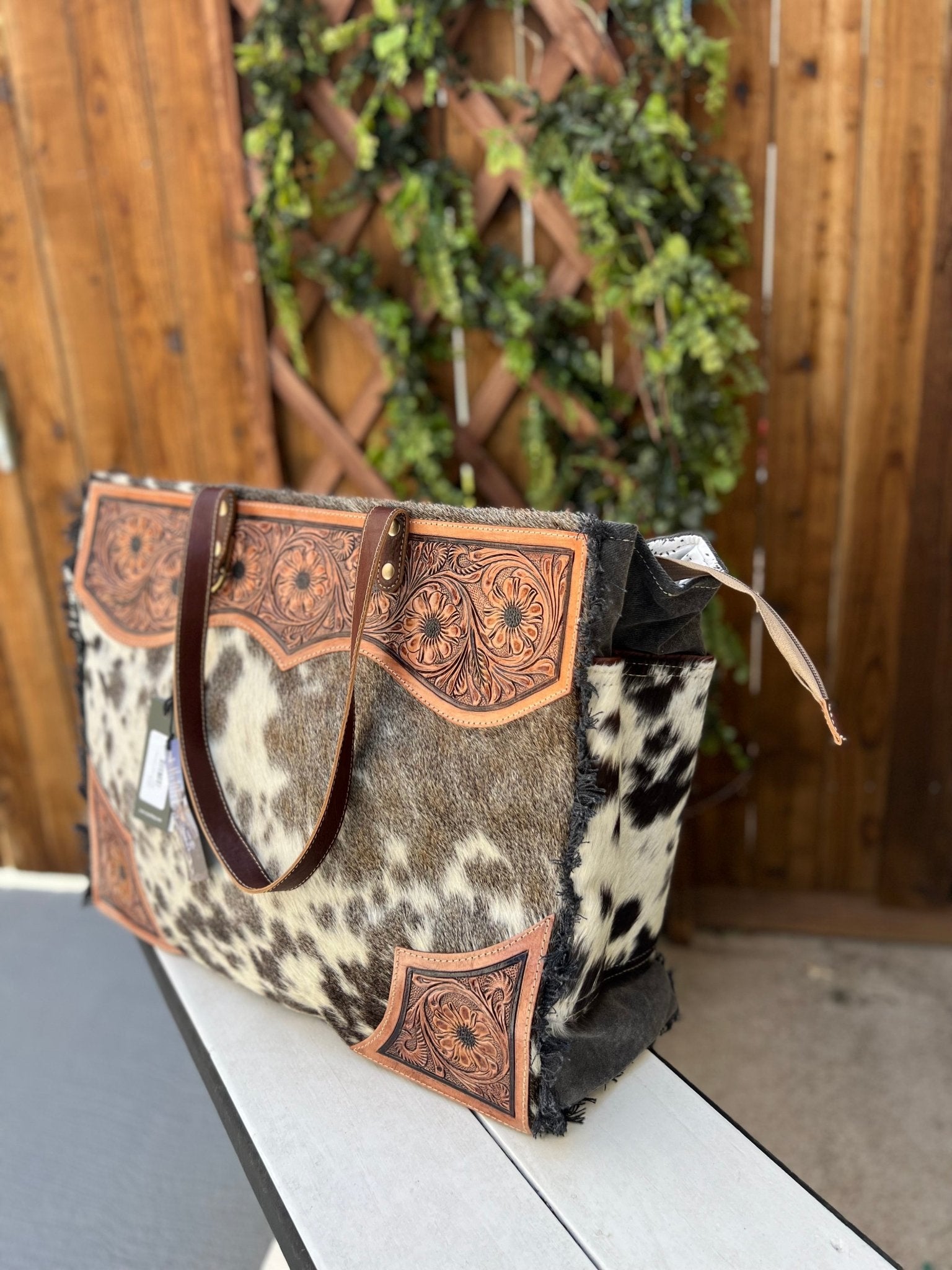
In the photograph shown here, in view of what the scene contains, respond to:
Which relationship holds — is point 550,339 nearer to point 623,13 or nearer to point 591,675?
point 623,13

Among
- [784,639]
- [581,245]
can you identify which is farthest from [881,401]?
[784,639]

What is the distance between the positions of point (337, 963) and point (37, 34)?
1.47 m

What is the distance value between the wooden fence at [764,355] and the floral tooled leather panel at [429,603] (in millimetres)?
683

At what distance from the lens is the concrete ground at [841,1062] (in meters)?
1.08

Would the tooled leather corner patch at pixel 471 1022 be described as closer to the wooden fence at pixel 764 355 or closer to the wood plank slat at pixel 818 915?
the wooden fence at pixel 764 355

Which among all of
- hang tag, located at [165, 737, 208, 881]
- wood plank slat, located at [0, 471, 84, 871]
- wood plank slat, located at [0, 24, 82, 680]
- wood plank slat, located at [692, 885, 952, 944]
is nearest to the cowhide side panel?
hang tag, located at [165, 737, 208, 881]

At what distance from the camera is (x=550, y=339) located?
1231mm

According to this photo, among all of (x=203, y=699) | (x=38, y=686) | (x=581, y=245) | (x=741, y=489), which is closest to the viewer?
(x=203, y=699)

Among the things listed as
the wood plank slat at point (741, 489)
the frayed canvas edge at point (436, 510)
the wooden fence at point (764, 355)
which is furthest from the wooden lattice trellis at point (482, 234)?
the frayed canvas edge at point (436, 510)

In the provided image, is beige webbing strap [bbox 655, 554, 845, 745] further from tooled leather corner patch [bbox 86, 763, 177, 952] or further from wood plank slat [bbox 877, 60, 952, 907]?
wood plank slat [bbox 877, 60, 952, 907]

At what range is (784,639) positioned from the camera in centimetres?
55

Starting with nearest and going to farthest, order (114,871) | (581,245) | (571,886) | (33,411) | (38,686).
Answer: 1. (571,886)
2. (114,871)
3. (581,245)
4. (33,411)
5. (38,686)

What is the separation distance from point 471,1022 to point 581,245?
0.99m

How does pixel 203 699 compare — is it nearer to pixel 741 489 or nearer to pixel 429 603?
pixel 429 603
